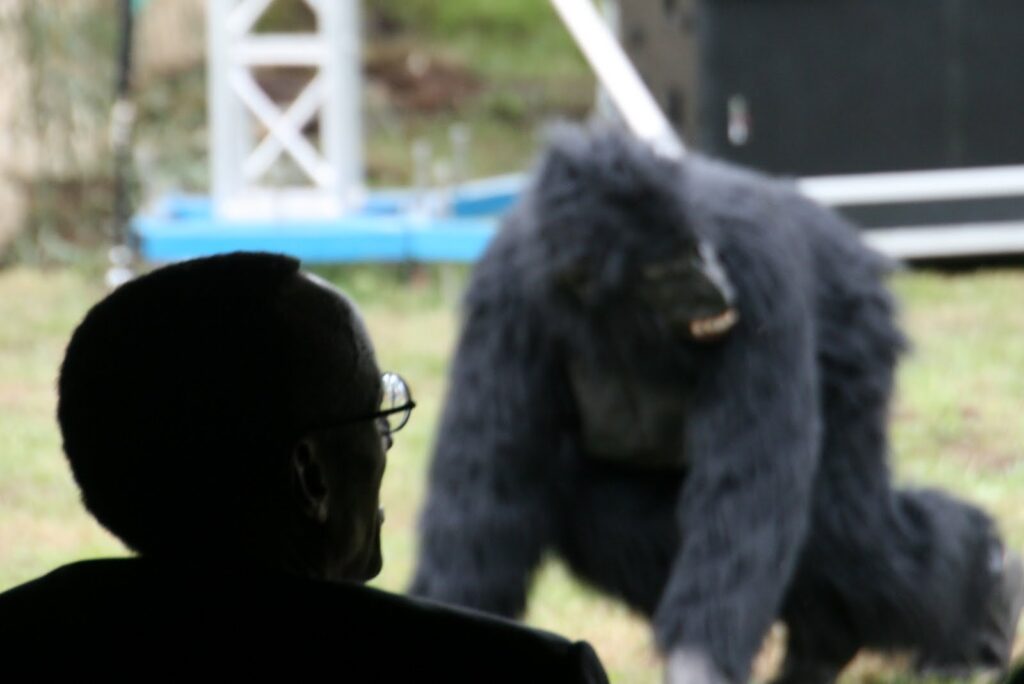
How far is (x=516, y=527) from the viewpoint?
3219 mm

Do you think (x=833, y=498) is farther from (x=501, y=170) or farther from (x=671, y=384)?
(x=501, y=170)

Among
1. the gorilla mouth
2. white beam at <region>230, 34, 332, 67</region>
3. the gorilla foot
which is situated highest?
the gorilla mouth

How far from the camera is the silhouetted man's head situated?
1350 mm

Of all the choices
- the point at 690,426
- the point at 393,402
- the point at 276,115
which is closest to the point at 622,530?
the point at 690,426

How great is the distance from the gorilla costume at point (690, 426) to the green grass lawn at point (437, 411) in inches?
11.2

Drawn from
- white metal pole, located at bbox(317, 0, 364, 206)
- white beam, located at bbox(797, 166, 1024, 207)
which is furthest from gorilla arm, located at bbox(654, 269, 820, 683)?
white metal pole, located at bbox(317, 0, 364, 206)

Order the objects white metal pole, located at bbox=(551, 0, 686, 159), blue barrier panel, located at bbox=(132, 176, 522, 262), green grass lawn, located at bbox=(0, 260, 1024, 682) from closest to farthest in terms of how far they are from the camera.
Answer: green grass lawn, located at bbox=(0, 260, 1024, 682)
white metal pole, located at bbox=(551, 0, 686, 159)
blue barrier panel, located at bbox=(132, 176, 522, 262)

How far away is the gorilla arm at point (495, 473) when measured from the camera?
3221mm

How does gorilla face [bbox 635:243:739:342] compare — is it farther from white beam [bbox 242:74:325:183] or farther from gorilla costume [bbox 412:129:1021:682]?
white beam [bbox 242:74:325:183]

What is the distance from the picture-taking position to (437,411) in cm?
572

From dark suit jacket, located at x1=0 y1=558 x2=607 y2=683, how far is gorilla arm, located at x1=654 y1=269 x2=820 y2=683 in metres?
1.71

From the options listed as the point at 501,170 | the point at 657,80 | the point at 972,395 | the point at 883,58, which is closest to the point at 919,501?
the point at 972,395

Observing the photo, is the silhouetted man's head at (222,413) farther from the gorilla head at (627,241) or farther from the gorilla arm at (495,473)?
the gorilla arm at (495,473)

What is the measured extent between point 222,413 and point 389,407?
6.2 inches
